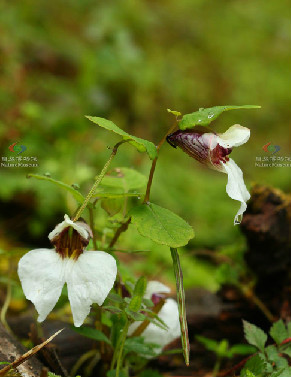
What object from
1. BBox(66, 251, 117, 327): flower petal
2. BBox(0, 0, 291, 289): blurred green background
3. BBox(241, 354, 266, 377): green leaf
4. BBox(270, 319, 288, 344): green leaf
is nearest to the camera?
BBox(66, 251, 117, 327): flower petal

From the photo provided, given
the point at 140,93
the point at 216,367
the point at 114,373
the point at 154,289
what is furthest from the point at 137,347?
the point at 140,93

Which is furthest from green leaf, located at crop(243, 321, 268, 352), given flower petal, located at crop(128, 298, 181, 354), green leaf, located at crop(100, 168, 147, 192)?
green leaf, located at crop(100, 168, 147, 192)

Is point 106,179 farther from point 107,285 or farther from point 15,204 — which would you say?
point 15,204

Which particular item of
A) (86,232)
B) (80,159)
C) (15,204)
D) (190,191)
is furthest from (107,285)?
(190,191)

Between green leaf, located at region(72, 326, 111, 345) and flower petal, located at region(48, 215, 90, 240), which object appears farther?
green leaf, located at region(72, 326, 111, 345)

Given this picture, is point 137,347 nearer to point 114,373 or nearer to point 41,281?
point 114,373

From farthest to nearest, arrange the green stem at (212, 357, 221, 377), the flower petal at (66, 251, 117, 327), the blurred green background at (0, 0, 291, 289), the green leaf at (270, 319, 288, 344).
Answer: the blurred green background at (0, 0, 291, 289) < the green stem at (212, 357, 221, 377) < the green leaf at (270, 319, 288, 344) < the flower petal at (66, 251, 117, 327)

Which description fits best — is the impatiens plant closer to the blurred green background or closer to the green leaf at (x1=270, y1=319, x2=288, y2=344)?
the green leaf at (x1=270, y1=319, x2=288, y2=344)
